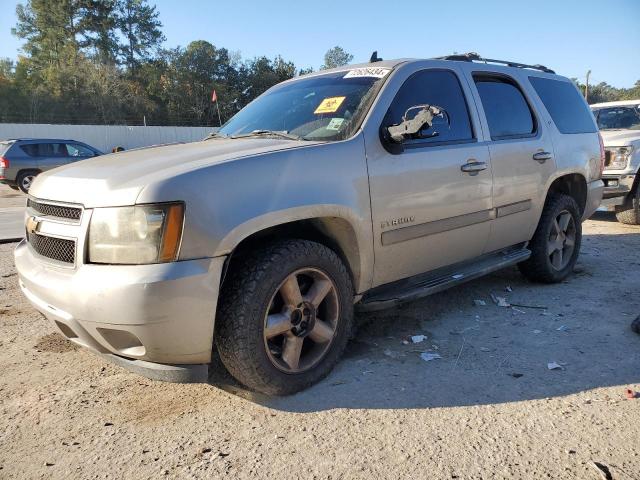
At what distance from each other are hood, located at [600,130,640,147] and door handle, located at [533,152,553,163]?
4.49m

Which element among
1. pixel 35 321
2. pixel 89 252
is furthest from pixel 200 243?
pixel 35 321

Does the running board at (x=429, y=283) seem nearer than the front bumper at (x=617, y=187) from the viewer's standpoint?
Yes

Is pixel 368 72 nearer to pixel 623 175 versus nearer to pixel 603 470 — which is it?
pixel 603 470

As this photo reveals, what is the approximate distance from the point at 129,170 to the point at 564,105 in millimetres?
4248

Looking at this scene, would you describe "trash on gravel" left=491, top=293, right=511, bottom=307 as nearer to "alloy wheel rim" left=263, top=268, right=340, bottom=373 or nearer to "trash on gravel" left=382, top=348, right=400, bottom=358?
"trash on gravel" left=382, top=348, right=400, bottom=358

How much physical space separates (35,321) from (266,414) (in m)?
2.46

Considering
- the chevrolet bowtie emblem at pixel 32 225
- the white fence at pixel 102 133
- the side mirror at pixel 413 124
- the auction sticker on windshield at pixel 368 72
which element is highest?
the white fence at pixel 102 133

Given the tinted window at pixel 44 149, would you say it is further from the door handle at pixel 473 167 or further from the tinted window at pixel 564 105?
the door handle at pixel 473 167

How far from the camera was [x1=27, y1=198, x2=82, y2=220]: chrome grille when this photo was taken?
2.46m

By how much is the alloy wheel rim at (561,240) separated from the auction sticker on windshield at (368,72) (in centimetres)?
232

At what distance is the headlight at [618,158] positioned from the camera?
7.73 m

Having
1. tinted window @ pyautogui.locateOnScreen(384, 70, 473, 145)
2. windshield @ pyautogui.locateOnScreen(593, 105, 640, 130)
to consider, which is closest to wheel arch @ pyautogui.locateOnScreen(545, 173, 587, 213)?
tinted window @ pyautogui.locateOnScreen(384, 70, 473, 145)

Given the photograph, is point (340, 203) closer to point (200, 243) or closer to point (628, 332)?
point (200, 243)

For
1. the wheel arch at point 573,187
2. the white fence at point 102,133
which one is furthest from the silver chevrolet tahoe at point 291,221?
the white fence at point 102,133
